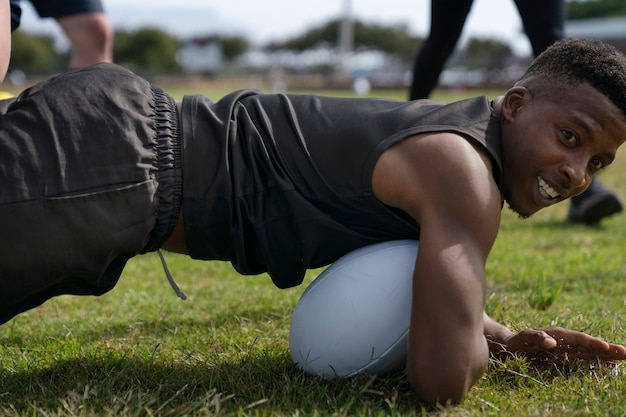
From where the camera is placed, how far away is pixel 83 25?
4.92 m

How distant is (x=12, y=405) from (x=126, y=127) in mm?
868

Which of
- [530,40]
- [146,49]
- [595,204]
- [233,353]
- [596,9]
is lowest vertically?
[146,49]

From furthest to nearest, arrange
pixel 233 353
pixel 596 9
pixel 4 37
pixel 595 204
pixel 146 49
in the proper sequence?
pixel 146 49 → pixel 596 9 → pixel 595 204 → pixel 233 353 → pixel 4 37

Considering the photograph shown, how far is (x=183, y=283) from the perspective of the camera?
4.19 meters

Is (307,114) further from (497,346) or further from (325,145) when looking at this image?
(497,346)

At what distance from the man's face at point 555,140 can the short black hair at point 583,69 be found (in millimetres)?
27

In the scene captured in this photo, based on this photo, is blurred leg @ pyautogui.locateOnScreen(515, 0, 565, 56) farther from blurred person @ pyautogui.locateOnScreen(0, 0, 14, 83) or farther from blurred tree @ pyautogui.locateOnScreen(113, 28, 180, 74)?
blurred tree @ pyautogui.locateOnScreen(113, 28, 180, 74)

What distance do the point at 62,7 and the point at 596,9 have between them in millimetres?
84318

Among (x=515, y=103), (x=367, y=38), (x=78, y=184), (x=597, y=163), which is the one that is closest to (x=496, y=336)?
(x=597, y=163)

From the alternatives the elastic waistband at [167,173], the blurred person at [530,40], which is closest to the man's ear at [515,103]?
the elastic waistband at [167,173]

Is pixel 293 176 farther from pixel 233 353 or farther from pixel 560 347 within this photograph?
pixel 560 347

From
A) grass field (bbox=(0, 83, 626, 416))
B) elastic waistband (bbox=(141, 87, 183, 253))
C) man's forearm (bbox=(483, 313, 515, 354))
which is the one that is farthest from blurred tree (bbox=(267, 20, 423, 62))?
elastic waistband (bbox=(141, 87, 183, 253))

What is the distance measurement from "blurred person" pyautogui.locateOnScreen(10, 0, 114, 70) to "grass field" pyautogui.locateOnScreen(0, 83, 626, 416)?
144cm

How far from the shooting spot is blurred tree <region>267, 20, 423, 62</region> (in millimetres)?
111000
